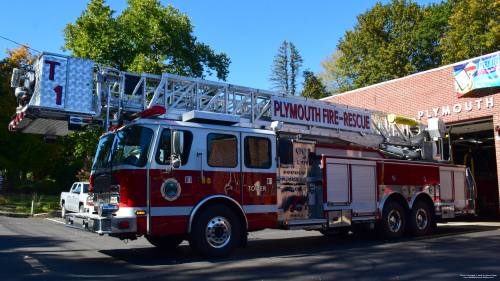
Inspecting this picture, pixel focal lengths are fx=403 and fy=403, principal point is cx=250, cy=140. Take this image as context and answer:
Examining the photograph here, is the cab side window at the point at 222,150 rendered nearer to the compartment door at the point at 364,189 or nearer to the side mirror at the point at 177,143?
the side mirror at the point at 177,143

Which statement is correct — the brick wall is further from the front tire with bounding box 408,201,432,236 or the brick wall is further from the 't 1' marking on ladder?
the 't 1' marking on ladder

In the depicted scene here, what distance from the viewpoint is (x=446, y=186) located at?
12.0 metres

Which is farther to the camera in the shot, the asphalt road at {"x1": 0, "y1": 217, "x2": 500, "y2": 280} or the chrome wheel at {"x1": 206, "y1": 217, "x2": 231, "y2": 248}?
the chrome wheel at {"x1": 206, "y1": 217, "x2": 231, "y2": 248}

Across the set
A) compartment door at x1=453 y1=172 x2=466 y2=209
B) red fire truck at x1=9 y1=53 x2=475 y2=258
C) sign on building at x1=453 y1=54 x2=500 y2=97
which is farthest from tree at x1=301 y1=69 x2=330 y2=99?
red fire truck at x1=9 y1=53 x2=475 y2=258

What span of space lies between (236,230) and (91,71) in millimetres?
3875

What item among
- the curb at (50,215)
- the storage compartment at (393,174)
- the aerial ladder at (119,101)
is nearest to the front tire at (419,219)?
the storage compartment at (393,174)

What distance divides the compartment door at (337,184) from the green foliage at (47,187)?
28380mm

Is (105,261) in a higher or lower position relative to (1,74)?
lower

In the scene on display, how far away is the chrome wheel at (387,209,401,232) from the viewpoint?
1031cm

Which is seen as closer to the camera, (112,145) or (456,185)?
(112,145)

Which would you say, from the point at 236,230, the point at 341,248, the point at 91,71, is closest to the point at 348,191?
the point at 341,248

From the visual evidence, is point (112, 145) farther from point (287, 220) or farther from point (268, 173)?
point (287, 220)

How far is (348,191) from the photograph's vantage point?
940 centimetres

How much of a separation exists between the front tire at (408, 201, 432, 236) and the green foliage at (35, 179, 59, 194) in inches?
1131
